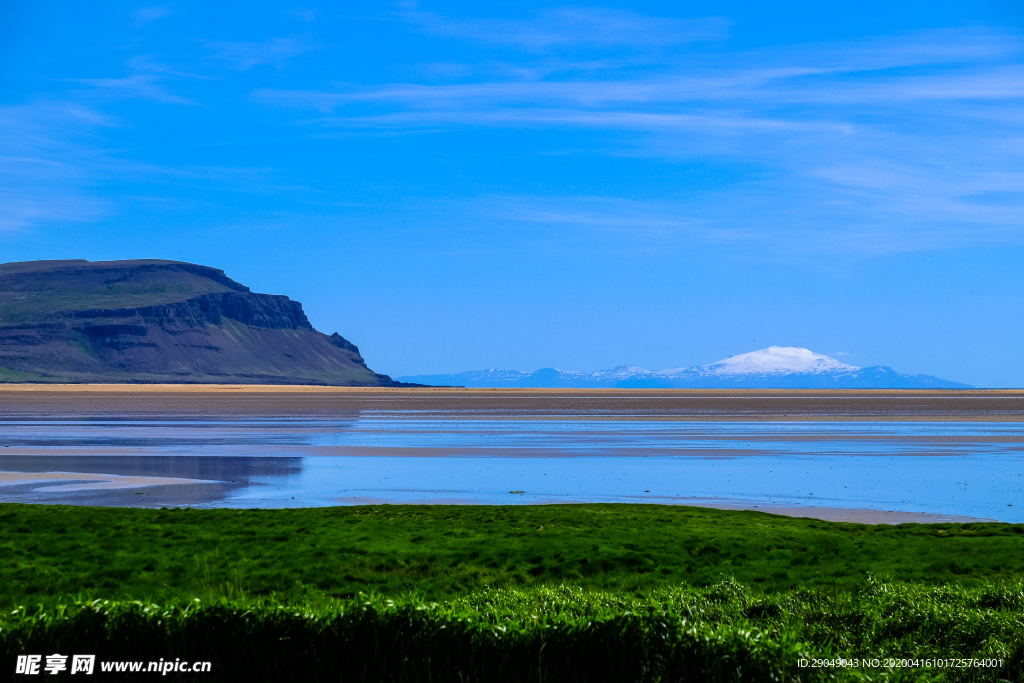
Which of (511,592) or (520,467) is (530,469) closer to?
(520,467)

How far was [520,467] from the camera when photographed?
3431cm

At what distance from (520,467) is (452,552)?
19340 millimetres

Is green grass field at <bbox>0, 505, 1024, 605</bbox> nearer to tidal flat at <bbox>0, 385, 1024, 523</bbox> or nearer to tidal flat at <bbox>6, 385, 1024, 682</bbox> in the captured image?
tidal flat at <bbox>6, 385, 1024, 682</bbox>

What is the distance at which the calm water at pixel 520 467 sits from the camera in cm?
2542

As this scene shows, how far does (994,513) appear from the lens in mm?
22797

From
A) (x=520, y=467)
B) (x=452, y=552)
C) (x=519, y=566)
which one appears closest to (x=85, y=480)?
(x=520, y=467)

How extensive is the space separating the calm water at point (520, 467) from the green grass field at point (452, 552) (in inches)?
239

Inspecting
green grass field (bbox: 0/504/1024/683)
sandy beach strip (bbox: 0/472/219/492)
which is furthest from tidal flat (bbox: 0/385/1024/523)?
green grass field (bbox: 0/504/1024/683)

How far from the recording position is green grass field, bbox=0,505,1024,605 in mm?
13000

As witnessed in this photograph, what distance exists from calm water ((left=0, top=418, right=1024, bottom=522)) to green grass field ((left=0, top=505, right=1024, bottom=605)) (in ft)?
19.9

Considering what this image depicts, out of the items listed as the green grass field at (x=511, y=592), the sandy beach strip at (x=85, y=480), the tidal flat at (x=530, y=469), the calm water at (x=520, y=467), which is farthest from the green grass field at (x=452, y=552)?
the sandy beach strip at (x=85, y=480)

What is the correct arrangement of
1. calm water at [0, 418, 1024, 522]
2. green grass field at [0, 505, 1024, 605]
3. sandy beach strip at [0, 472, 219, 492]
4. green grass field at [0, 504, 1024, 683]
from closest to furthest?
green grass field at [0, 504, 1024, 683] < green grass field at [0, 505, 1024, 605] < calm water at [0, 418, 1024, 522] < sandy beach strip at [0, 472, 219, 492]

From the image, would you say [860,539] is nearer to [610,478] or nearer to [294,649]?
[294,649]

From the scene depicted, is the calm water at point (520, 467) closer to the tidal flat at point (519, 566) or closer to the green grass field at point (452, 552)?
the tidal flat at point (519, 566)
